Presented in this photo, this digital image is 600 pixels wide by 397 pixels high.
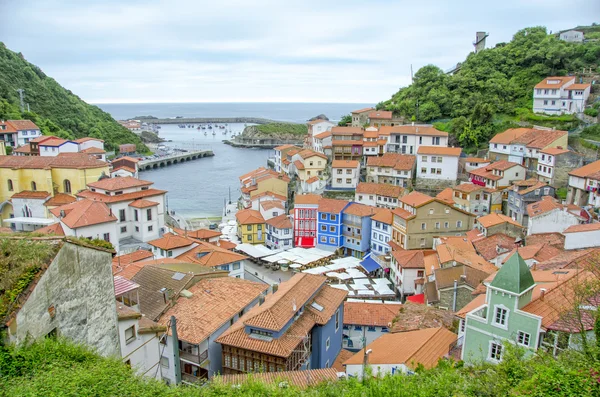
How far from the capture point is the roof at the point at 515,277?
40.7 ft

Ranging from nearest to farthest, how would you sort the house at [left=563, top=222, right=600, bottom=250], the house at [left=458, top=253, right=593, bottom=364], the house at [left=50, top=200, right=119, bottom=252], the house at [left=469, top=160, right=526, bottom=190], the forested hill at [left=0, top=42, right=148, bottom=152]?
the house at [left=458, top=253, right=593, bottom=364]
the house at [left=563, top=222, right=600, bottom=250]
the house at [left=50, top=200, right=119, bottom=252]
the house at [left=469, top=160, right=526, bottom=190]
the forested hill at [left=0, top=42, right=148, bottom=152]

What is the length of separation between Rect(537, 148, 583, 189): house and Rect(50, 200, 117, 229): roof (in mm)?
35592

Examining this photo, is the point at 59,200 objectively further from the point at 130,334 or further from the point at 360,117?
the point at 360,117

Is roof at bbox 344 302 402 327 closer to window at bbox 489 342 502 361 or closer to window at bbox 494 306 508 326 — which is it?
window at bbox 489 342 502 361

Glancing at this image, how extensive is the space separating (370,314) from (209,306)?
9279mm

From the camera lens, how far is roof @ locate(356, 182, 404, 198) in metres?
39.7

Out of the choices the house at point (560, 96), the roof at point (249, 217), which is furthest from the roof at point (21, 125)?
Result: the house at point (560, 96)

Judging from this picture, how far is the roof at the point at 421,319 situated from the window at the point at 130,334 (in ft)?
33.4

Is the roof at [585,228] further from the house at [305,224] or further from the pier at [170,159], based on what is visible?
the pier at [170,159]

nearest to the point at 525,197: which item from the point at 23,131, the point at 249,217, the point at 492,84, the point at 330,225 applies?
the point at 330,225

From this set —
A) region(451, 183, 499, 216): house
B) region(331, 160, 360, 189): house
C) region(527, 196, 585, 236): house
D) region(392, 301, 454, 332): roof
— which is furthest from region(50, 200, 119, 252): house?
region(451, 183, 499, 216): house

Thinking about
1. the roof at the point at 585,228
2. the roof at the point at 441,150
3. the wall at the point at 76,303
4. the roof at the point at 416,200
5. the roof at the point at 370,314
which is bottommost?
the roof at the point at 370,314

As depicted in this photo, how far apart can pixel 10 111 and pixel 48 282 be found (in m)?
71.2

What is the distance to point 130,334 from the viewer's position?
11.2 meters
